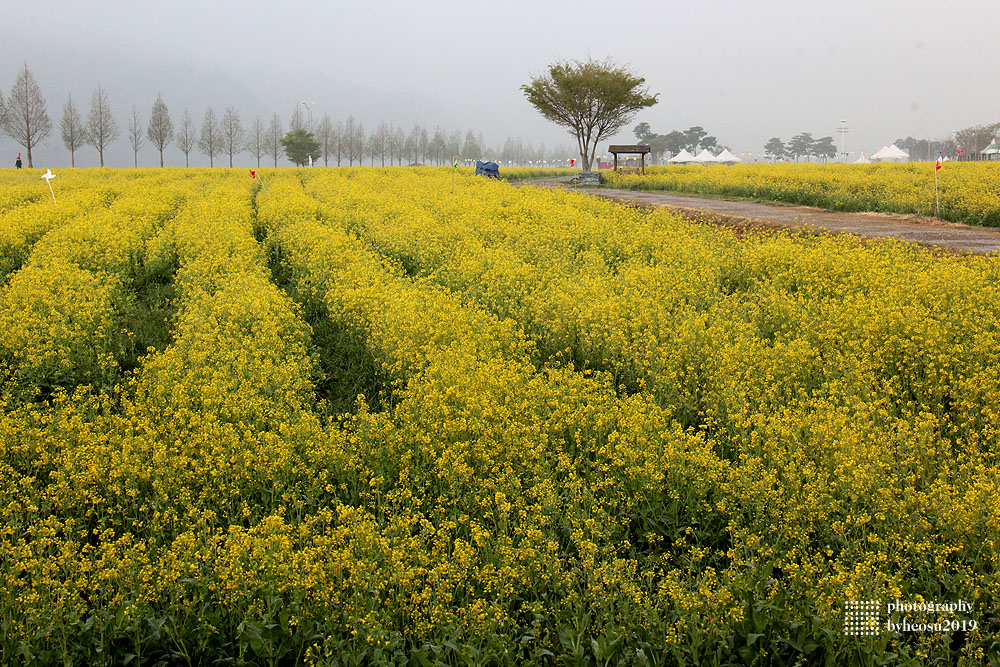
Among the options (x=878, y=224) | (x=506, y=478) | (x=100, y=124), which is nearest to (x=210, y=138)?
(x=100, y=124)

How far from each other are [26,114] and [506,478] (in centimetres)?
8592

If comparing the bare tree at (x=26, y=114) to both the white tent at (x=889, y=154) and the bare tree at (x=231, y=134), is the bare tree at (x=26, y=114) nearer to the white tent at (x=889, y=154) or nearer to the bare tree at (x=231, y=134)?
the bare tree at (x=231, y=134)

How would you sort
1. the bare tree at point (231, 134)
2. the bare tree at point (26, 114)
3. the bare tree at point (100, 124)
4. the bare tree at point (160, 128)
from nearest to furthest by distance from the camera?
the bare tree at point (26, 114) → the bare tree at point (100, 124) → the bare tree at point (160, 128) → the bare tree at point (231, 134)

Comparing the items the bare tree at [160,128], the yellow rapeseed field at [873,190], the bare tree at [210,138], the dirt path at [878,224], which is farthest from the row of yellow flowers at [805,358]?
the bare tree at [210,138]

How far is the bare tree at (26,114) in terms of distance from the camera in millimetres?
72188

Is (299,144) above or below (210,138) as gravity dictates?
below

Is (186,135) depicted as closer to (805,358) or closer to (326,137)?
(326,137)

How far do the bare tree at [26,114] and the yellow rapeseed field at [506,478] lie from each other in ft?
264

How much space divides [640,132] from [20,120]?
137m

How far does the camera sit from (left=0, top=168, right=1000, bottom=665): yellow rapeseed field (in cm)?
323

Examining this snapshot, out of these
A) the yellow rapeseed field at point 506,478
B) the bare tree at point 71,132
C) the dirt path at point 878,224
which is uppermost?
the bare tree at point 71,132

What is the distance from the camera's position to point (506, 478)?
4.34 metres

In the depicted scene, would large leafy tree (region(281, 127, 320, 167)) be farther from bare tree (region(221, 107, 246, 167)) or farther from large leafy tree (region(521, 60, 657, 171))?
large leafy tree (region(521, 60, 657, 171))

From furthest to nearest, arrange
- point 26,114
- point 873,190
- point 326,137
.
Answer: point 326,137, point 26,114, point 873,190
